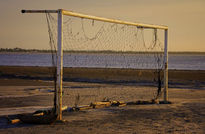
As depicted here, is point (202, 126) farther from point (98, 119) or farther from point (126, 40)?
point (126, 40)

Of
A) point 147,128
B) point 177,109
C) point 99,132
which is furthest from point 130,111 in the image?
point 99,132

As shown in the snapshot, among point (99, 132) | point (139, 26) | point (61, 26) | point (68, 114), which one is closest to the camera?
point (99, 132)

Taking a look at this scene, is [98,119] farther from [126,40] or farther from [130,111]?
[126,40]

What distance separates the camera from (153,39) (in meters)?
14.2

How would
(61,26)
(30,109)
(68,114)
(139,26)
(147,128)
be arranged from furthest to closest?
(139,26) → (30,109) → (68,114) → (61,26) → (147,128)

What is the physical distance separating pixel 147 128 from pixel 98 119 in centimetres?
176

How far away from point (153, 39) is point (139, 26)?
1.12m

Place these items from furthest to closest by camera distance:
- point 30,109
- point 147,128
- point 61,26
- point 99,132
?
point 30,109
point 61,26
point 147,128
point 99,132

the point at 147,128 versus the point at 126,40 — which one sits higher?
the point at 126,40

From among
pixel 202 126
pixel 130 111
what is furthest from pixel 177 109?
pixel 202 126

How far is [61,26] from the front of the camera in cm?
948

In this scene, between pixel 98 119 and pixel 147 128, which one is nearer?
pixel 147 128

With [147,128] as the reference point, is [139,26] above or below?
above

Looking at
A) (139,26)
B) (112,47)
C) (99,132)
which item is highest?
(139,26)
